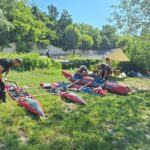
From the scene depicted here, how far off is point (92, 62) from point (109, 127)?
2153 cm

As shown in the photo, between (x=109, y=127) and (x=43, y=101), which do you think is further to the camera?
(x=43, y=101)

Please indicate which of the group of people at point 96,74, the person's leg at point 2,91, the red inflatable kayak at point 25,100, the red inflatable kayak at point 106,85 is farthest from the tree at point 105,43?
the person's leg at point 2,91

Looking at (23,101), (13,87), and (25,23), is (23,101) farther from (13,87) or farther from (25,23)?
(25,23)

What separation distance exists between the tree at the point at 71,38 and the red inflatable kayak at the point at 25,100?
197 feet

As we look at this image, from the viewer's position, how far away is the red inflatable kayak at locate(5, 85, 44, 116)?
344 inches

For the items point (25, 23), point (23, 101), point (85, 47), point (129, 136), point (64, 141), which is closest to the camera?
point (64, 141)

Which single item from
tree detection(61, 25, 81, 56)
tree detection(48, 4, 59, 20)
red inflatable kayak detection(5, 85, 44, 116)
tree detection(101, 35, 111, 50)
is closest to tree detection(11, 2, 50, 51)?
tree detection(61, 25, 81, 56)

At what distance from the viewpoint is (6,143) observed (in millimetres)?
6508

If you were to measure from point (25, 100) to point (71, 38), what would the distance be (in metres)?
62.8

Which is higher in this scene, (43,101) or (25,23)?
(25,23)

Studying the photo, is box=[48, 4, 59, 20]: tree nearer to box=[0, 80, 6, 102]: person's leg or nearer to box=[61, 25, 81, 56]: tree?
box=[61, 25, 81, 56]: tree

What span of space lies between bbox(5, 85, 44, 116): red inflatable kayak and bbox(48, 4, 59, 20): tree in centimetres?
7563

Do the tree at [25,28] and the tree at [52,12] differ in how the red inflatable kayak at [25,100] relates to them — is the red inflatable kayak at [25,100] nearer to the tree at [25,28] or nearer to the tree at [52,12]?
the tree at [25,28]

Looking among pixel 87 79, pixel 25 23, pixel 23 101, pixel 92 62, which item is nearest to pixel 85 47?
pixel 25 23
